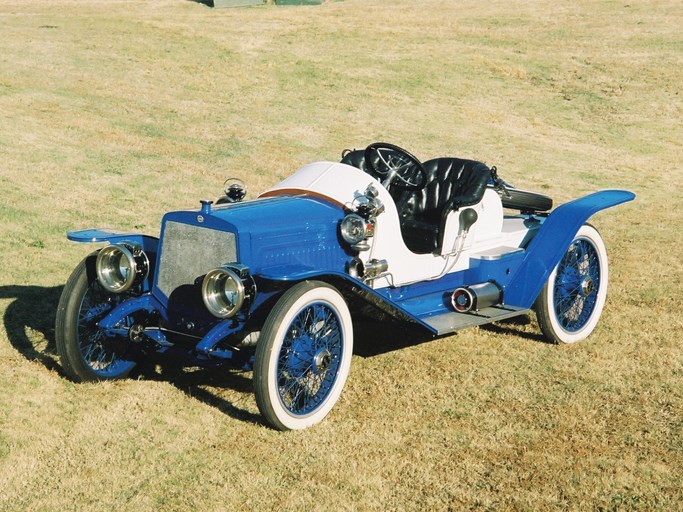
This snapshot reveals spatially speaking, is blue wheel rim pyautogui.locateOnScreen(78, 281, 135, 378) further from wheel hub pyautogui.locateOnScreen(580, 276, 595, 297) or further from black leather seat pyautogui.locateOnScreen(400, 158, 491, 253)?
wheel hub pyautogui.locateOnScreen(580, 276, 595, 297)

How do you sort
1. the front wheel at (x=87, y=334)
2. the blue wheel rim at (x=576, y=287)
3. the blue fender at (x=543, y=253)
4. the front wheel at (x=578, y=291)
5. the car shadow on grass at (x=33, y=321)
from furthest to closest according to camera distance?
the blue wheel rim at (x=576, y=287) → the front wheel at (x=578, y=291) → the blue fender at (x=543, y=253) → the car shadow on grass at (x=33, y=321) → the front wheel at (x=87, y=334)

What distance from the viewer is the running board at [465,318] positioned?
19.7ft

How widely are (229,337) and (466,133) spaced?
46.1 feet

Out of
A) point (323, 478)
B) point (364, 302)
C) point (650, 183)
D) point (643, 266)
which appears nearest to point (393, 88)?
point (650, 183)

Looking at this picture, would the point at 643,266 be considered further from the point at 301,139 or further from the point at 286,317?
the point at 301,139

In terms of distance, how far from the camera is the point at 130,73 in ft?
65.9

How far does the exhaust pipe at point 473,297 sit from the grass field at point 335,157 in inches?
16.9

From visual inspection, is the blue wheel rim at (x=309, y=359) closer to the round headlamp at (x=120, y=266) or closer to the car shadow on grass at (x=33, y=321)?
the round headlamp at (x=120, y=266)

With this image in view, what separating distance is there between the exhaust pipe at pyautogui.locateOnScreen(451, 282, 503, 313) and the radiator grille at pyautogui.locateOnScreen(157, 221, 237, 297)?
1927 mm

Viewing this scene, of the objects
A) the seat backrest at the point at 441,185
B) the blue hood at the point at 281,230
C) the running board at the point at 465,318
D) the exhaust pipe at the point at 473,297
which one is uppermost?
the seat backrest at the point at 441,185

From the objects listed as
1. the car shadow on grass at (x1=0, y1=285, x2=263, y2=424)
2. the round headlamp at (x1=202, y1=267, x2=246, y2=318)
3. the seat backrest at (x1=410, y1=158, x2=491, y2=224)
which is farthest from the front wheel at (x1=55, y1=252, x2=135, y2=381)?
the seat backrest at (x1=410, y1=158, x2=491, y2=224)

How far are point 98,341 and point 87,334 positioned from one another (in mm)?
97

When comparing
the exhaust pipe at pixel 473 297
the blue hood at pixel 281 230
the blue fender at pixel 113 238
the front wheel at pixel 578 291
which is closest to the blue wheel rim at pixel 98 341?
the blue fender at pixel 113 238

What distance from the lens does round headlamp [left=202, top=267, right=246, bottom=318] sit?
496 cm
